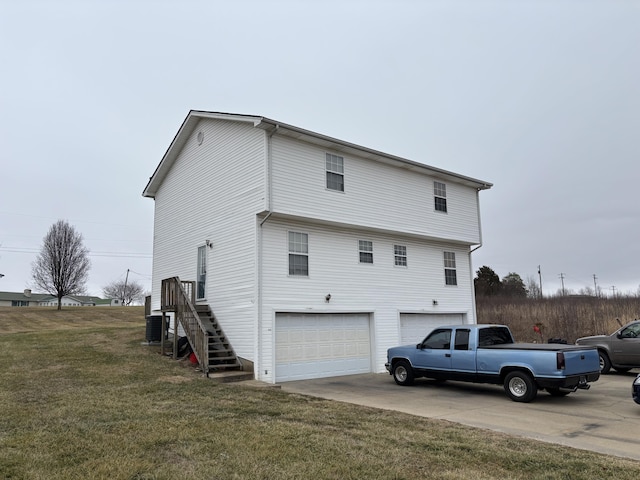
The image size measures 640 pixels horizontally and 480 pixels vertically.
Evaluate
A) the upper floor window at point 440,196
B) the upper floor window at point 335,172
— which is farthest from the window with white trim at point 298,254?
the upper floor window at point 440,196

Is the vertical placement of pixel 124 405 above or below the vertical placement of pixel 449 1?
below

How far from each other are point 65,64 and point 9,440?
14.7 m

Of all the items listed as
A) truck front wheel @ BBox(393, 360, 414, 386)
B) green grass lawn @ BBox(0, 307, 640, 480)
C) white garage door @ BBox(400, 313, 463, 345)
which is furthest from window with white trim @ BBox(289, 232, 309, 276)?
white garage door @ BBox(400, 313, 463, 345)

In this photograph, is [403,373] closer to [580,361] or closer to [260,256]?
[580,361]

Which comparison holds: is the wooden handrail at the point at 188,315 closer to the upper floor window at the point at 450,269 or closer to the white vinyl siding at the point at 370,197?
the white vinyl siding at the point at 370,197

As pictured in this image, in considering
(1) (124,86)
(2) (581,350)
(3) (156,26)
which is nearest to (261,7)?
(3) (156,26)

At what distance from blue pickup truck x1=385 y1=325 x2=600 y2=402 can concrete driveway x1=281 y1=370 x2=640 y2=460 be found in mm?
387

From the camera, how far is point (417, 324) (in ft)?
57.7

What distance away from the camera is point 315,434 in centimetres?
654

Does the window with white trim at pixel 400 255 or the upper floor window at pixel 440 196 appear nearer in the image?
the window with white trim at pixel 400 255

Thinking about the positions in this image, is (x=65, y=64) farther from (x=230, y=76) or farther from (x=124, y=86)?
A: (x=230, y=76)

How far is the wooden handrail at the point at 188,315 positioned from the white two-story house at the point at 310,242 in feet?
3.43

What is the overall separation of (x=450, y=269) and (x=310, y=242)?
731cm

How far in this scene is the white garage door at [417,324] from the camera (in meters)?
17.1
